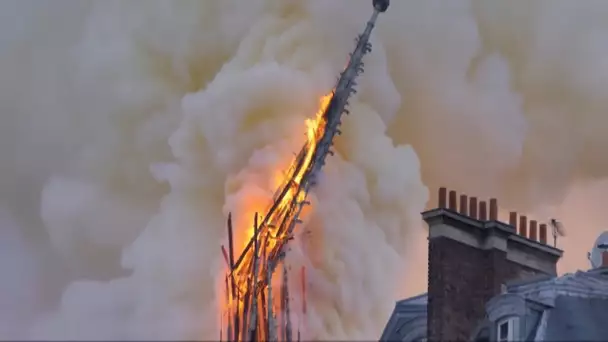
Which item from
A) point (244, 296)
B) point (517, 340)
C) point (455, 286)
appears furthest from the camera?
point (244, 296)

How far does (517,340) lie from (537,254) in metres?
3.00

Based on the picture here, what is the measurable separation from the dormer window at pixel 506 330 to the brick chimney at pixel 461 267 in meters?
0.93

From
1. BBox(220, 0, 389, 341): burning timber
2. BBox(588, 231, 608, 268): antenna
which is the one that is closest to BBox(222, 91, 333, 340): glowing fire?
BBox(220, 0, 389, 341): burning timber

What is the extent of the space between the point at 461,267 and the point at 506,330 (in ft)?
4.85

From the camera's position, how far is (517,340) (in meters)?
18.4

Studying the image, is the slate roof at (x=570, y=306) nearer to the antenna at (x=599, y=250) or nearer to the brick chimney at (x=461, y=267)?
the brick chimney at (x=461, y=267)

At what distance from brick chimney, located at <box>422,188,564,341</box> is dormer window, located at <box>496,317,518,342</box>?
3.04ft

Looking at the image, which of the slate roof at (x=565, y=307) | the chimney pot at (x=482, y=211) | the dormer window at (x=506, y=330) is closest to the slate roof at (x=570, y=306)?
the slate roof at (x=565, y=307)

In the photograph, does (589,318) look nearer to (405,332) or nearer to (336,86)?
(405,332)

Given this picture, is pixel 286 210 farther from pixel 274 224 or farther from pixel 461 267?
pixel 461 267

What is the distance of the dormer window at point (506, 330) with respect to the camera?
18.5 m

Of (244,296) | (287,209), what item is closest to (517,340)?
(244,296)

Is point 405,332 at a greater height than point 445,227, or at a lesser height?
lesser

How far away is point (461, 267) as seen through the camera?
19.9 metres
